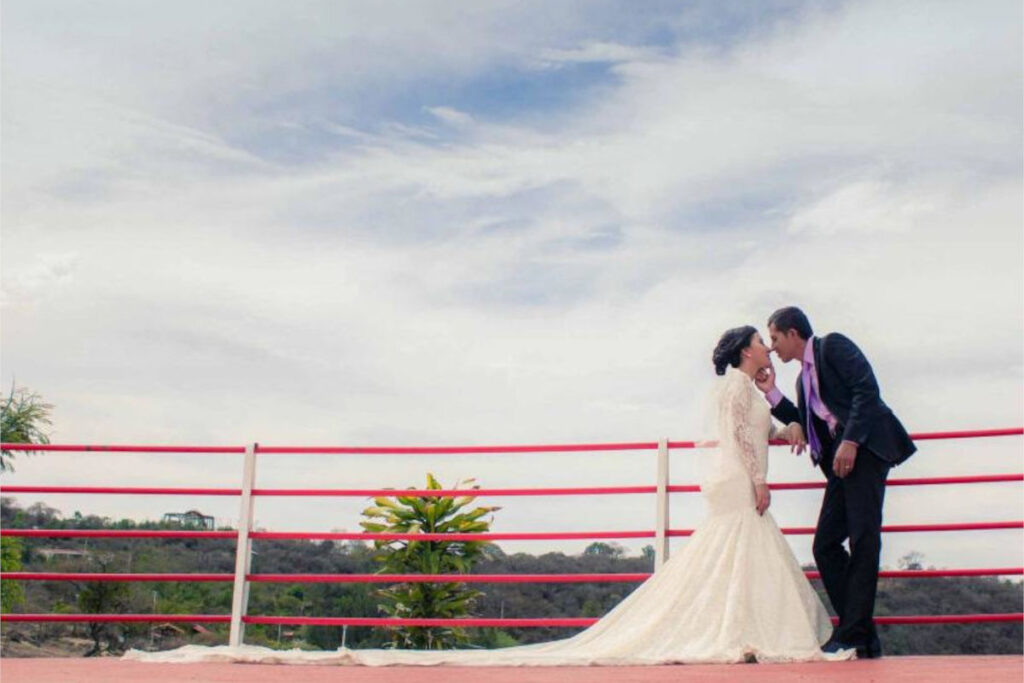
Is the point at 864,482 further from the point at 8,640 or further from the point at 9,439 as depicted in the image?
the point at 8,640

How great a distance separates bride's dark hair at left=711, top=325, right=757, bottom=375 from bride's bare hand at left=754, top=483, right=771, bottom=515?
0.59 metres

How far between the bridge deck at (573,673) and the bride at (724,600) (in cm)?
26

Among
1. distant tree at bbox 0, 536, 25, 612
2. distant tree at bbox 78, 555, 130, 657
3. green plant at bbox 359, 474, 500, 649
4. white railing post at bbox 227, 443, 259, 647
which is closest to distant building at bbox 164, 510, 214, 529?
white railing post at bbox 227, 443, 259, 647

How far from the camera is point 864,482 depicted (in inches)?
220

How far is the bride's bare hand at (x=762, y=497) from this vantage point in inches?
233

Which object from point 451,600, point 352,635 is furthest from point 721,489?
point 352,635

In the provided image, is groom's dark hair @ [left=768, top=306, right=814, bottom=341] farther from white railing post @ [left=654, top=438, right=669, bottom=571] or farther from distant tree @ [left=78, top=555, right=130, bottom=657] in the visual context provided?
distant tree @ [left=78, top=555, right=130, bottom=657]

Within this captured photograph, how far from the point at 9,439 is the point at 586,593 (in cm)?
1512

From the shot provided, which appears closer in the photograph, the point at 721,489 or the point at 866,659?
the point at 866,659

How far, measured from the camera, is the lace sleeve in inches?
234

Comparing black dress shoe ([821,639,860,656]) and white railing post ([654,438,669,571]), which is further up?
white railing post ([654,438,669,571])

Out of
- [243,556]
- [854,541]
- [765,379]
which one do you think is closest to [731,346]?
[765,379]

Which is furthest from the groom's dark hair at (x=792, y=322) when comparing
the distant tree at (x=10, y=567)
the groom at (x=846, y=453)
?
the distant tree at (x=10, y=567)

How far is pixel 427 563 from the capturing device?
12273 millimetres
